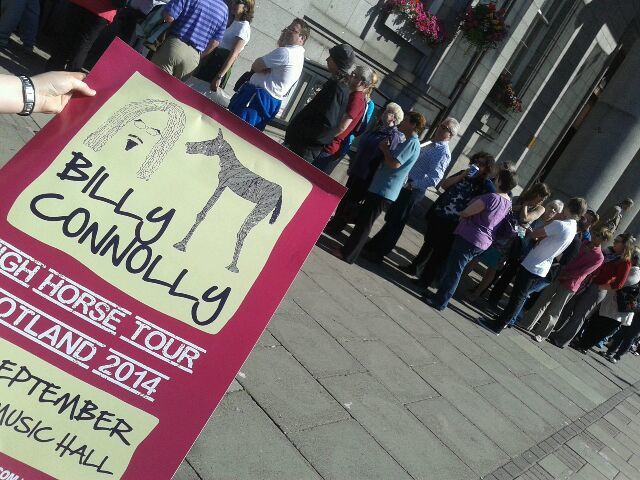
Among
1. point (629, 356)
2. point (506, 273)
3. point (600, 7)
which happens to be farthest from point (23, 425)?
point (600, 7)

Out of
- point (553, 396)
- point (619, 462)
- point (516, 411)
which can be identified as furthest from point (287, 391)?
point (553, 396)

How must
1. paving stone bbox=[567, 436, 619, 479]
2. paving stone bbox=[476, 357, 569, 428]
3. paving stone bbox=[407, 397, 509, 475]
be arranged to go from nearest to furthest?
1. paving stone bbox=[407, 397, 509, 475]
2. paving stone bbox=[567, 436, 619, 479]
3. paving stone bbox=[476, 357, 569, 428]

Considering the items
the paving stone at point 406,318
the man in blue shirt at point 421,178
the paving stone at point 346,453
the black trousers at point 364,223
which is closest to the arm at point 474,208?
the man in blue shirt at point 421,178

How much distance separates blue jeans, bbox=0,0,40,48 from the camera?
720 cm

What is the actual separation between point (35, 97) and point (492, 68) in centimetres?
1270

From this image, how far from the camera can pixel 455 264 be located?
7055 millimetres

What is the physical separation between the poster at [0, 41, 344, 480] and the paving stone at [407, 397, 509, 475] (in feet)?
9.73

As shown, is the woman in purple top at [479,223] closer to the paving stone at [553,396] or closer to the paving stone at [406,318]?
the paving stone at [406,318]

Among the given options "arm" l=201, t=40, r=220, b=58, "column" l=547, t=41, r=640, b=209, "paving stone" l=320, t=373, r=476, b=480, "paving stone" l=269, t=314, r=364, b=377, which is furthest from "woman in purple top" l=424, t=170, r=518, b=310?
"column" l=547, t=41, r=640, b=209

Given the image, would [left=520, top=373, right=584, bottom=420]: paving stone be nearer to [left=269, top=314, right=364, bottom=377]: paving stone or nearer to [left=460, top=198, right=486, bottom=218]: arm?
[left=460, top=198, right=486, bottom=218]: arm

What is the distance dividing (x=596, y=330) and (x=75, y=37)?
8.06 metres

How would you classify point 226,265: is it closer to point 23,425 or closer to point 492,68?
point 23,425

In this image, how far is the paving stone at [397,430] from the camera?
3.95 meters

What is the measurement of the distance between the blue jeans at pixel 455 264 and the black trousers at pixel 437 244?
48 cm
